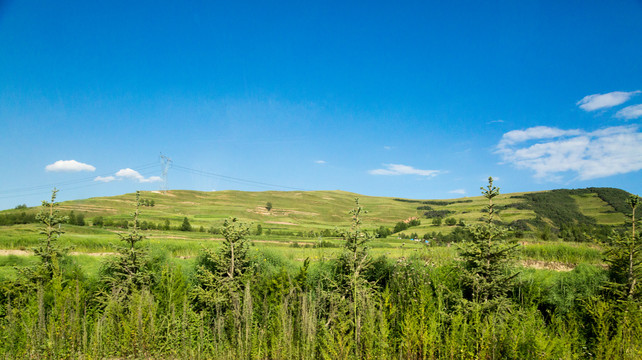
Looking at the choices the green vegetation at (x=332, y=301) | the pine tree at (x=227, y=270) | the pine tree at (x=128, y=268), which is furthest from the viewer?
the pine tree at (x=128, y=268)

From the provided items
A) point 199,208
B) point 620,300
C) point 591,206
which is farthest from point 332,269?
point 591,206

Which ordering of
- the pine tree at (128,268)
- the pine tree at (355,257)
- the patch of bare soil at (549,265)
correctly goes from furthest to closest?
the patch of bare soil at (549,265), the pine tree at (128,268), the pine tree at (355,257)

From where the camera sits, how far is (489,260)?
21.1ft

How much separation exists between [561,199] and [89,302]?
4487cm

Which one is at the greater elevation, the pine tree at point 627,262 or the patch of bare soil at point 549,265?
the pine tree at point 627,262

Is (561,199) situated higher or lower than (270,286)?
higher

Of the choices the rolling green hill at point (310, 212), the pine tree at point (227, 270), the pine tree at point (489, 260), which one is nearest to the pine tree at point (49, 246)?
the pine tree at point (227, 270)

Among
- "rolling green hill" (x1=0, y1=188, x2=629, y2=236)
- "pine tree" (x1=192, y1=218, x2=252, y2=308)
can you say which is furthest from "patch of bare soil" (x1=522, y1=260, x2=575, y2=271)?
"rolling green hill" (x1=0, y1=188, x2=629, y2=236)

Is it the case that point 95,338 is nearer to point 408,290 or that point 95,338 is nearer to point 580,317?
point 408,290

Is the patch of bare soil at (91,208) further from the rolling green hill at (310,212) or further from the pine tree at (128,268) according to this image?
the pine tree at (128,268)

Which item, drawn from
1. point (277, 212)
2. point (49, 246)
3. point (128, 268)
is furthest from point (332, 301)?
point (277, 212)

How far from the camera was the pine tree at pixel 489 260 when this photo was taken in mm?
6270

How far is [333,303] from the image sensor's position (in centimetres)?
671

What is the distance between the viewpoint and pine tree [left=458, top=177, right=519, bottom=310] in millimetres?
6270
